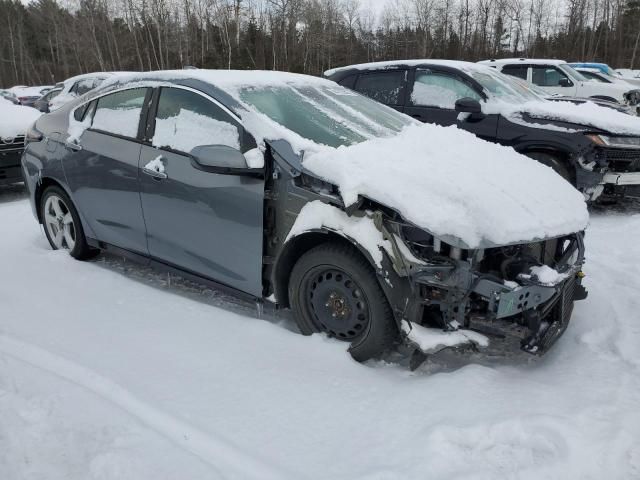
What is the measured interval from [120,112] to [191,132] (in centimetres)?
92

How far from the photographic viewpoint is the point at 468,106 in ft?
19.7

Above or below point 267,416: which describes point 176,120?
above

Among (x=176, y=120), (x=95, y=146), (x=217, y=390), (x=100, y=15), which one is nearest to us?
(x=217, y=390)

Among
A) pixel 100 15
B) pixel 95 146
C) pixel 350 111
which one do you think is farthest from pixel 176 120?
pixel 100 15

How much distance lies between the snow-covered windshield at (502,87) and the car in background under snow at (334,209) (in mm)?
3065

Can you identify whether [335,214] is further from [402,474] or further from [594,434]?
[594,434]

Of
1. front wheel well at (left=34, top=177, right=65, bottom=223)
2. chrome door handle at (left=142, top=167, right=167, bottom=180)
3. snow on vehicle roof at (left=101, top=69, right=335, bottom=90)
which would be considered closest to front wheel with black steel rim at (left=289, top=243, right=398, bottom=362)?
chrome door handle at (left=142, top=167, right=167, bottom=180)

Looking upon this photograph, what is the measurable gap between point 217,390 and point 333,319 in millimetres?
771

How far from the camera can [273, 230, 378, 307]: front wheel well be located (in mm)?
2912

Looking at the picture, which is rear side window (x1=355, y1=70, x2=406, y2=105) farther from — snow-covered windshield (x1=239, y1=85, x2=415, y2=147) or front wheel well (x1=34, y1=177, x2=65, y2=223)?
front wheel well (x1=34, y1=177, x2=65, y2=223)

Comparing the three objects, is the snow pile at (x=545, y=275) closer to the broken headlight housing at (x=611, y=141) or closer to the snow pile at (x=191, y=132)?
the snow pile at (x=191, y=132)

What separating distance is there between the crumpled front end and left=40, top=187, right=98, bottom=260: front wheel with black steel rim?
2.98 meters

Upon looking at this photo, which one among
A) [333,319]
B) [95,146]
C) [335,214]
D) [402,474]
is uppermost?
[95,146]

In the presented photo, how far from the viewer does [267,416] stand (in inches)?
98.5
